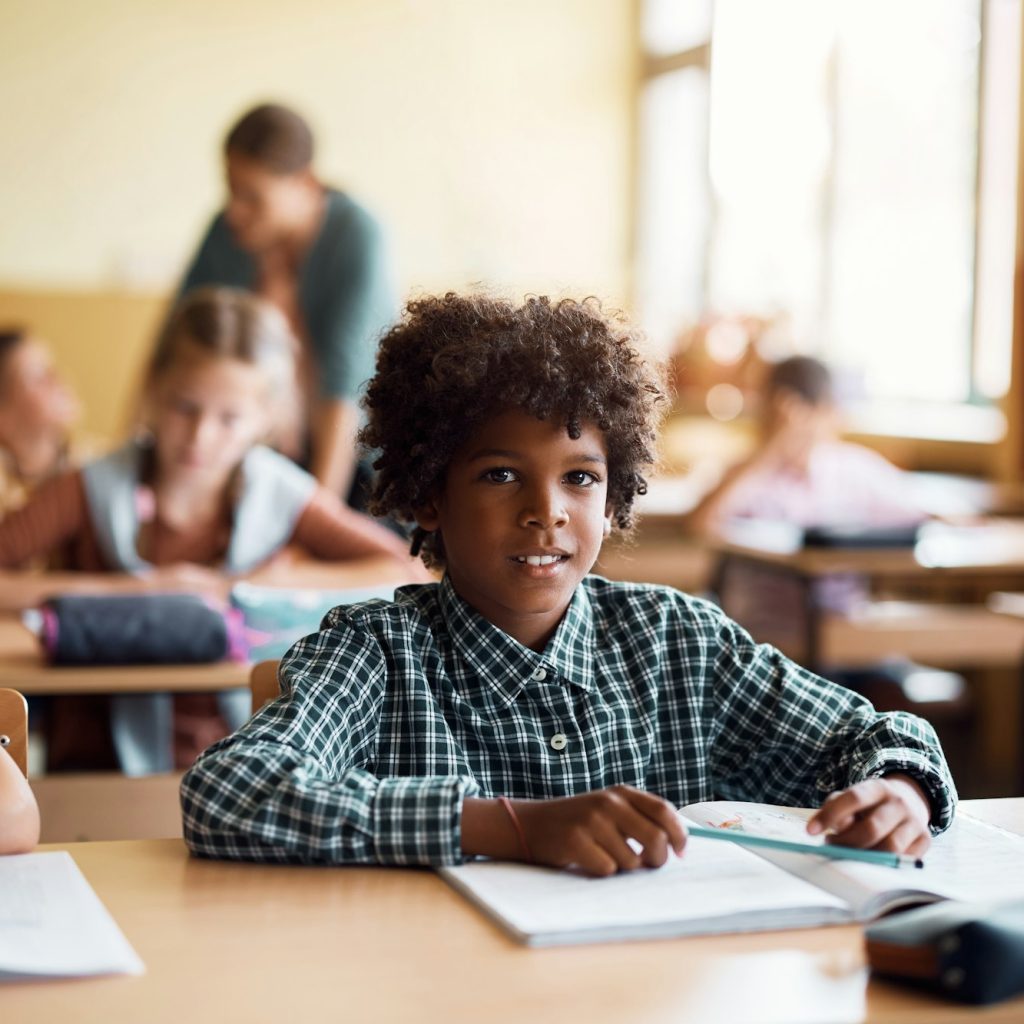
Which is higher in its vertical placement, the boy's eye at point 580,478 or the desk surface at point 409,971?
the boy's eye at point 580,478

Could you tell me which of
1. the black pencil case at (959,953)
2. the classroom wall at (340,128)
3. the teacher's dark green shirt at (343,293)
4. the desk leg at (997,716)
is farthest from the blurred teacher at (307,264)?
the classroom wall at (340,128)

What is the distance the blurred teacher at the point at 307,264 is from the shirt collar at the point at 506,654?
182 centimetres

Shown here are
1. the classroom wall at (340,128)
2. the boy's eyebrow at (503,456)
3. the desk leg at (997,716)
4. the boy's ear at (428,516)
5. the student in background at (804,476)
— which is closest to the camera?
the boy's eyebrow at (503,456)

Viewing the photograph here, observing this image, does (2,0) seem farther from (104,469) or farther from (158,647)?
(158,647)

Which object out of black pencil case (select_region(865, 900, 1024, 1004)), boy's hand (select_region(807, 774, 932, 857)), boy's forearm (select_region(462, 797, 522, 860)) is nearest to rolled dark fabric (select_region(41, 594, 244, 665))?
boy's forearm (select_region(462, 797, 522, 860))

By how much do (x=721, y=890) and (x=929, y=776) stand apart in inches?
11.1

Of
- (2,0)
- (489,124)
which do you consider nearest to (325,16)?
(489,124)

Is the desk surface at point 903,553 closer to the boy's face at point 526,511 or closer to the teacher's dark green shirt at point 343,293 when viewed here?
the teacher's dark green shirt at point 343,293

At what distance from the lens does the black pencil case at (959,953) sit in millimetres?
852

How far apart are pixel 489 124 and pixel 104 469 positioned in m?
6.07

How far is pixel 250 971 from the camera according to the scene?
2.95ft

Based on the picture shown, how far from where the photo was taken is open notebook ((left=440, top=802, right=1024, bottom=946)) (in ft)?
3.16

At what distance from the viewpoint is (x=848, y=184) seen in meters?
6.41

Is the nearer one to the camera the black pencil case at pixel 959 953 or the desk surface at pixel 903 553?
the black pencil case at pixel 959 953
